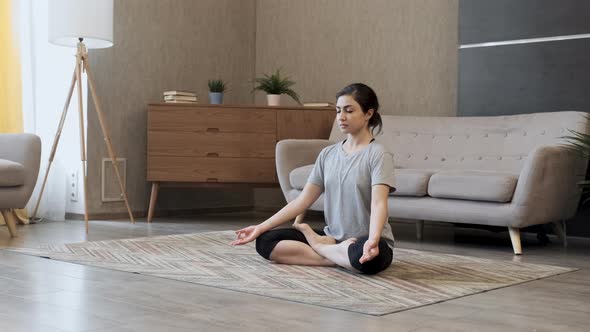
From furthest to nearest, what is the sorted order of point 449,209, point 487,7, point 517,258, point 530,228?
point 487,7 → point 530,228 → point 449,209 → point 517,258

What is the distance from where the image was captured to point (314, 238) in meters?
3.20

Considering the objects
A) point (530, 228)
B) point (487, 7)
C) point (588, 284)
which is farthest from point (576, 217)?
point (588, 284)

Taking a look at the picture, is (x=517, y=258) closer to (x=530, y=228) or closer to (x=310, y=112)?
(x=530, y=228)

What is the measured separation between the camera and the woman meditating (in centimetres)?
297

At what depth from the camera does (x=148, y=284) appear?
2.81m

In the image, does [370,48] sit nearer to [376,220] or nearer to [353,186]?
[353,186]

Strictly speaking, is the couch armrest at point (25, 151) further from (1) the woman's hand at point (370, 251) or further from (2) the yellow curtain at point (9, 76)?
(1) the woman's hand at point (370, 251)

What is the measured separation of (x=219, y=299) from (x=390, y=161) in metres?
0.90

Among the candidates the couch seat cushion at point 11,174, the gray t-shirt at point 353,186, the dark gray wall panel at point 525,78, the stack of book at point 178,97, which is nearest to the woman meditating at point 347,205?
the gray t-shirt at point 353,186

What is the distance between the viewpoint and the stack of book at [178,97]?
18.3ft

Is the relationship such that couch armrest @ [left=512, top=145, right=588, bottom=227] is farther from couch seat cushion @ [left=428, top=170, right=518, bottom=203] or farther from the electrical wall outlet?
the electrical wall outlet

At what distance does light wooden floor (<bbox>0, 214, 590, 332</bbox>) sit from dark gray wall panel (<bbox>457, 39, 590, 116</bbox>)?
1.57m

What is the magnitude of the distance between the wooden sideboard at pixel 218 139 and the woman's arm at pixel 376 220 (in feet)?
8.80

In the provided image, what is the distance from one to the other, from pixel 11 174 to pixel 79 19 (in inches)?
44.1
